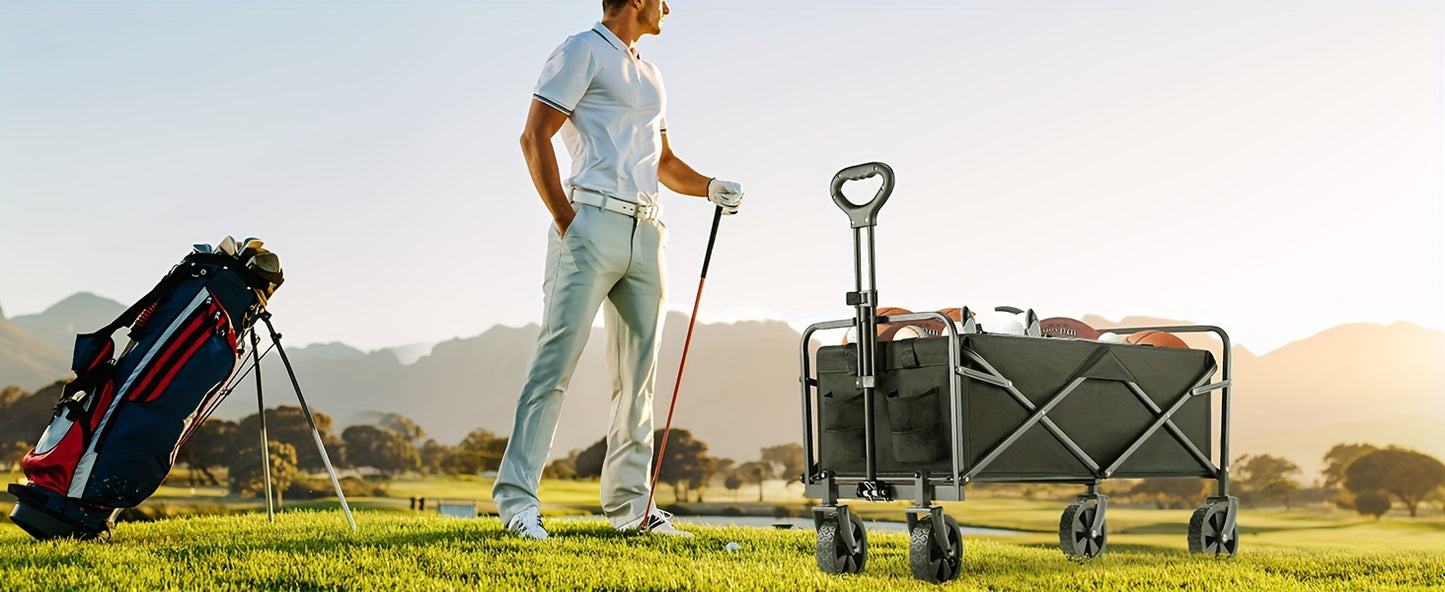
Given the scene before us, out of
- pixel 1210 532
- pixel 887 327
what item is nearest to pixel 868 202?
pixel 887 327

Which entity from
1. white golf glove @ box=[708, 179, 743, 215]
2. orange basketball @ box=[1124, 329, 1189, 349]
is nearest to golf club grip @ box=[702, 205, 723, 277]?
white golf glove @ box=[708, 179, 743, 215]

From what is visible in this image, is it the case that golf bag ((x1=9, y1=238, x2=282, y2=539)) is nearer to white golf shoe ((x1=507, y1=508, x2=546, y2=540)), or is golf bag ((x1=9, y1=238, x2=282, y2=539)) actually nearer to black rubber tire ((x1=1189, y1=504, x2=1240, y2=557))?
white golf shoe ((x1=507, y1=508, x2=546, y2=540))

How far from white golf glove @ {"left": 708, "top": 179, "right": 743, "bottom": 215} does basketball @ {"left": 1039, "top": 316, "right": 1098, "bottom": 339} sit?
1.24 m

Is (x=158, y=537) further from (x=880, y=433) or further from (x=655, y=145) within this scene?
(x=880, y=433)

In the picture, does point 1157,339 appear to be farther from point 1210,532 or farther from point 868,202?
point 868,202

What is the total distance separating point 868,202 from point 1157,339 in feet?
5.72

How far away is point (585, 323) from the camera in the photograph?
15.1 feet

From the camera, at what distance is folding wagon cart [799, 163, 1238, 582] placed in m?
3.80

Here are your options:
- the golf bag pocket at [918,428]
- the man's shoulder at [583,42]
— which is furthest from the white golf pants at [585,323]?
the golf bag pocket at [918,428]

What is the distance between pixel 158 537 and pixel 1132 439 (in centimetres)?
372

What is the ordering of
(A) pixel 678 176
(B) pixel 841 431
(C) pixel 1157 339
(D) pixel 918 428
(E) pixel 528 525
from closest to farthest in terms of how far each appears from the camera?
(D) pixel 918 428 < (B) pixel 841 431 < (E) pixel 528 525 < (C) pixel 1157 339 < (A) pixel 678 176

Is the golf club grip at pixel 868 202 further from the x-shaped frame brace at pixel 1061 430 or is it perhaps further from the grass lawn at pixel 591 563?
the grass lawn at pixel 591 563

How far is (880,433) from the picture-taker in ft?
13.1

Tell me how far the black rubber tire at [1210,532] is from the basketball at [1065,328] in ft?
2.67
